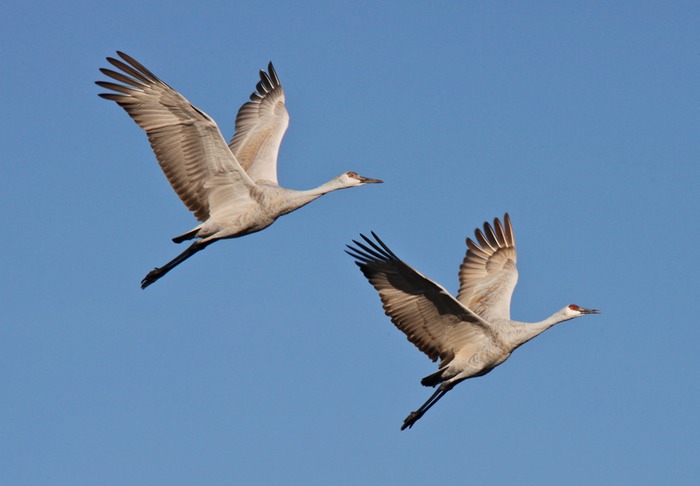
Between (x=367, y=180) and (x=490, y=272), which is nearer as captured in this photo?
(x=367, y=180)

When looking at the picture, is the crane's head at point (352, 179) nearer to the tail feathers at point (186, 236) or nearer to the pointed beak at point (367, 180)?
the pointed beak at point (367, 180)

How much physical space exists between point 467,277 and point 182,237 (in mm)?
4202

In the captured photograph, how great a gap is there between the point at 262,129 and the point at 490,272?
158 inches

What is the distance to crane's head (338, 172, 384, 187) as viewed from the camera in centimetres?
1565

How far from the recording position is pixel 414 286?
45.4 ft

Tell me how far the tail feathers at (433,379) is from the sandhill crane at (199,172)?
2739 mm

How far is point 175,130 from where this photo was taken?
14656mm

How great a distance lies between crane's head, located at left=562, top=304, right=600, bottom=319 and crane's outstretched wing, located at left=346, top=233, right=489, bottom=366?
55.2 inches

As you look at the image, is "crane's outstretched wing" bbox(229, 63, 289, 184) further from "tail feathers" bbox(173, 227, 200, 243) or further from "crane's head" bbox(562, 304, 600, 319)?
"crane's head" bbox(562, 304, 600, 319)

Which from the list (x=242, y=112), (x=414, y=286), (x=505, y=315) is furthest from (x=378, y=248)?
(x=242, y=112)

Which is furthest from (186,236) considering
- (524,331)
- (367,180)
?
(524,331)

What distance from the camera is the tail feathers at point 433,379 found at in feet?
48.5

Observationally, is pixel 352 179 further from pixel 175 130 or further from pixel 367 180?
pixel 175 130

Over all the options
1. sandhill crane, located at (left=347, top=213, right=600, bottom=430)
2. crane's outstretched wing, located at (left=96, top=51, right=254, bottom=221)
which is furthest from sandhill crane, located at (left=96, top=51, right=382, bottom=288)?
sandhill crane, located at (left=347, top=213, right=600, bottom=430)
